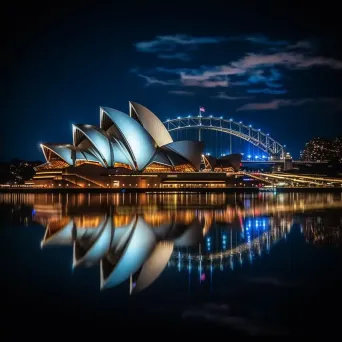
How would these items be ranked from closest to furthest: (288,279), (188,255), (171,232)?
(288,279) → (188,255) → (171,232)

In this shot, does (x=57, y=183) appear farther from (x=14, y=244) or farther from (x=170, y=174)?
(x=14, y=244)

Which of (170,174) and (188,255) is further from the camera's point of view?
(170,174)

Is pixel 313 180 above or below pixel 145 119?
below

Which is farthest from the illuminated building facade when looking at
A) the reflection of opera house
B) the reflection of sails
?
the reflection of sails

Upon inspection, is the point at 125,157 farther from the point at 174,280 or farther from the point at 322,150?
the point at 322,150

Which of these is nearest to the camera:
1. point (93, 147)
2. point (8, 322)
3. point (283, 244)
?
point (8, 322)

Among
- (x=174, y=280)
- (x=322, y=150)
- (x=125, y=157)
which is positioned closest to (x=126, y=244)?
(x=174, y=280)

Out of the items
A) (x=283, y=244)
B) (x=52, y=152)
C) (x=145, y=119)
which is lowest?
(x=283, y=244)

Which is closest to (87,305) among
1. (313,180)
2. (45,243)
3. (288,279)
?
(288,279)
